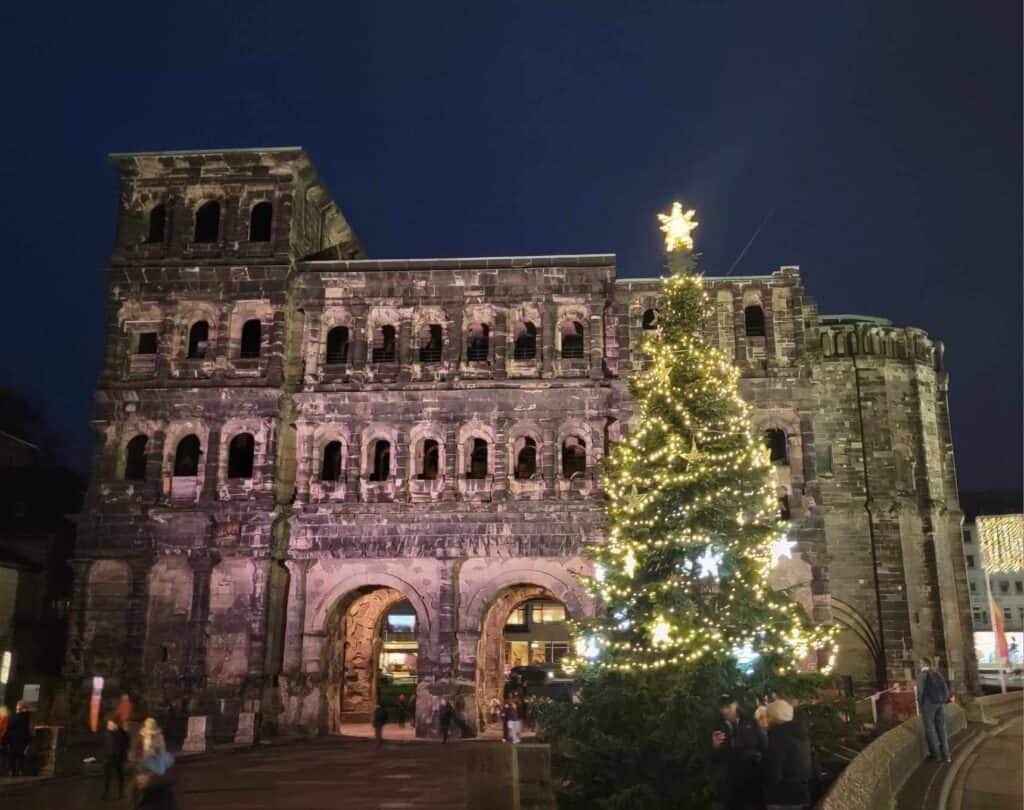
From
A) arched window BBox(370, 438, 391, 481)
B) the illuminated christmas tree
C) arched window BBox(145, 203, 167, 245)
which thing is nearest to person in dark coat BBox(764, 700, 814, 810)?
the illuminated christmas tree

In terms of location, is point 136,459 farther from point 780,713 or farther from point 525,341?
point 780,713

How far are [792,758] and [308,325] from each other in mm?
27000

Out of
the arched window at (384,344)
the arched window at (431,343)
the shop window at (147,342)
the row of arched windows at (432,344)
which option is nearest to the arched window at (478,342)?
the row of arched windows at (432,344)

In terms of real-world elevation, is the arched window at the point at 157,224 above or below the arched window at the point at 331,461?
above

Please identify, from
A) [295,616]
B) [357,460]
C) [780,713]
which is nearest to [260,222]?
[357,460]

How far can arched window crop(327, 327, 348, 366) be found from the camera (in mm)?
35938

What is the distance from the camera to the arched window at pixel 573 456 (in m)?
35.8

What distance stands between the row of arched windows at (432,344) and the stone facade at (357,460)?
10 cm

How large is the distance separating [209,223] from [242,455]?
884cm

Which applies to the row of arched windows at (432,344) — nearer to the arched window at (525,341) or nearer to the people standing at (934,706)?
the arched window at (525,341)

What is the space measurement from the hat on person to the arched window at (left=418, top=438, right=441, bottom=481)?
2422cm

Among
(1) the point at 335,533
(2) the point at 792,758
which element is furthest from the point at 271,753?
(2) the point at 792,758

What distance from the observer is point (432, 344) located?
118ft

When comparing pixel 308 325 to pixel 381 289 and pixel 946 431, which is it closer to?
pixel 381 289
